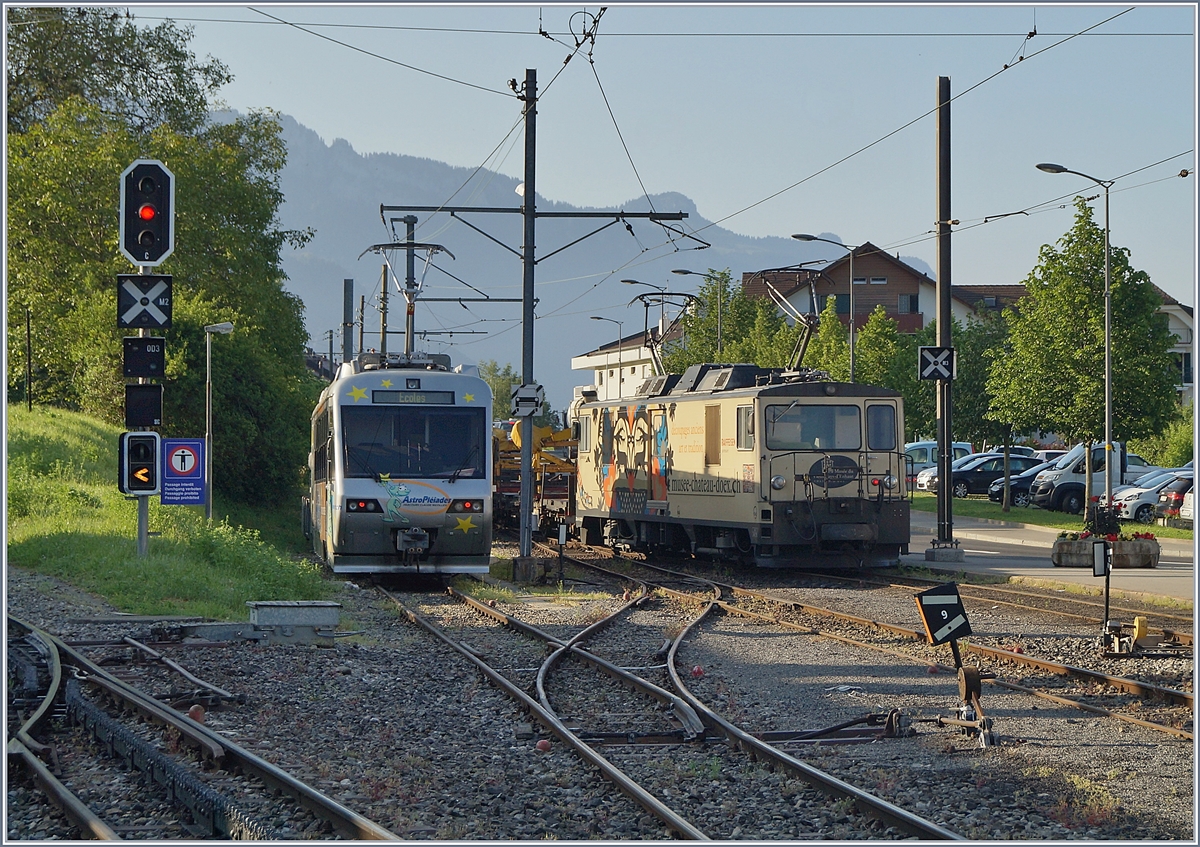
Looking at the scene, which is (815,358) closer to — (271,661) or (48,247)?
(48,247)

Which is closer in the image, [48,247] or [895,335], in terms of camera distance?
[48,247]

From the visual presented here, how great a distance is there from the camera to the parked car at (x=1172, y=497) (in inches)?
1300

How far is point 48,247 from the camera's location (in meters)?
34.7

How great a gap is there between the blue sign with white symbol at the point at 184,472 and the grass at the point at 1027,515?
702 inches

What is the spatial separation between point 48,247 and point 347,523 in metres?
20.3

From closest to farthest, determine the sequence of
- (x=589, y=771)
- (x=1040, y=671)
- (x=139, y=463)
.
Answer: (x=589, y=771), (x=1040, y=671), (x=139, y=463)

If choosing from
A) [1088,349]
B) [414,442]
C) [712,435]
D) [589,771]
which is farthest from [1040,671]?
[1088,349]

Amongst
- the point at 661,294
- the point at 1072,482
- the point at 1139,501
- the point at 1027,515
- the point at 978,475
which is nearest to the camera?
the point at 661,294

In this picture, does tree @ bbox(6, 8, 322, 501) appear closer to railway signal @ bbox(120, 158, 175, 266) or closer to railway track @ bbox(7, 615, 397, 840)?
railway signal @ bbox(120, 158, 175, 266)

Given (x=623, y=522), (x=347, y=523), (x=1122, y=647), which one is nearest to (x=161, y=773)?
(x=1122, y=647)

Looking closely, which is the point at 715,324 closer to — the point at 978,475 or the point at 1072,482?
the point at 978,475

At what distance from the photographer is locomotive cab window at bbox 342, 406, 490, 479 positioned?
19109 millimetres

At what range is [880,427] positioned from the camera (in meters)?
20.9

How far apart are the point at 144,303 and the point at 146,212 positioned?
3.35ft
